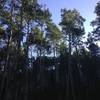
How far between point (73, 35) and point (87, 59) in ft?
22.7

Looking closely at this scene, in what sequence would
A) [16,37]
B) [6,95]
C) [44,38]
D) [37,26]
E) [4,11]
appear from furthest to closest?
[44,38] → [37,26] → [16,37] → [4,11] → [6,95]

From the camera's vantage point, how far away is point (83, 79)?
23.3 metres

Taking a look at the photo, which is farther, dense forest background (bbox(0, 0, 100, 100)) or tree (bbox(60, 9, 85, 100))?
tree (bbox(60, 9, 85, 100))

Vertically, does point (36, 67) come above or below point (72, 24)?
below

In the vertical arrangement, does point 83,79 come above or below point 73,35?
below

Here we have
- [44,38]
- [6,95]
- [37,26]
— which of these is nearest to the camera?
[6,95]

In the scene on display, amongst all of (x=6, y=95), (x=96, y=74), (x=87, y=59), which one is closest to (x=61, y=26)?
(x=87, y=59)

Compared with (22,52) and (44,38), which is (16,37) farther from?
(44,38)

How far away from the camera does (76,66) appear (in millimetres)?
25047

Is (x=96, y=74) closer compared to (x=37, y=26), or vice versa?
(x=96, y=74)

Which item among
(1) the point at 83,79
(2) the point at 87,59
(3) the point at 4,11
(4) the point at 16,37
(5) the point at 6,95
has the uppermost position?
(3) the point at 4,11

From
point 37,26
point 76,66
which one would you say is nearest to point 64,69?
point 76,66

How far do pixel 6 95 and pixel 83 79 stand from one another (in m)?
7.57

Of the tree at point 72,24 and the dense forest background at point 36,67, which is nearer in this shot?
the dense forest background at point 36,67
